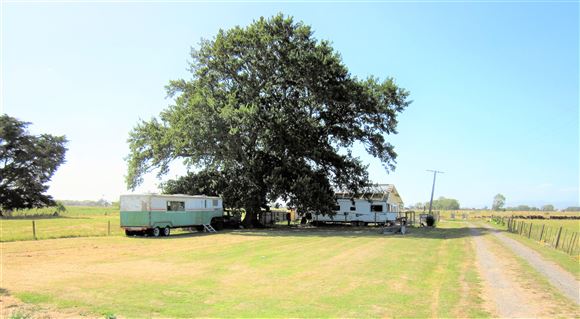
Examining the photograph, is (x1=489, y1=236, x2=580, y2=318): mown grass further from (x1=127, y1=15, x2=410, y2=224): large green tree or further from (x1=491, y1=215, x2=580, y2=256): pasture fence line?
(x1=127, y1=15, x2=410, y2=224): large green tree

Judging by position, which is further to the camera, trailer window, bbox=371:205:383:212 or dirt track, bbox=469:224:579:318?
trailer window, bbox=371:205:383:212

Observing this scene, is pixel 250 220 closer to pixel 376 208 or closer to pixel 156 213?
pixel 156 213

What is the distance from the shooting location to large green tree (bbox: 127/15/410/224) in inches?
1454

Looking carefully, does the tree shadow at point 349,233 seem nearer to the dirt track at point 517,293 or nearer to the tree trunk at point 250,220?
the tree trunk at point 250,220

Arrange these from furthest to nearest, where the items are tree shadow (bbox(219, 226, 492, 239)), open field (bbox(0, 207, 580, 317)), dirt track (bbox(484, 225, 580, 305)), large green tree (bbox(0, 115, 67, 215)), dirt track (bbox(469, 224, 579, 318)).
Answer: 1. large green tree (bbox(0, 115, 67, 215))
2. tree shadow (bbox(219, 226, 492, 239))
3. dirt track (bbox(484, 225, 580, 305))
4. dirt track (bbox(469, 224, 579, 318))
5. open field (bbox(0, 207, 580, 317))

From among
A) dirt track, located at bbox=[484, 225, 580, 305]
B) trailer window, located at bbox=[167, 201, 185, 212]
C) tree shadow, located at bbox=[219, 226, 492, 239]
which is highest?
trailer window, located at bbox=[167, 201, 185, 212]

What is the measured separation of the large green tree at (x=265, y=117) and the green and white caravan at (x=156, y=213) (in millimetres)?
5994

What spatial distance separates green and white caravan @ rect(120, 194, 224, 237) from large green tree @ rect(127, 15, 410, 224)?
5.99 metres

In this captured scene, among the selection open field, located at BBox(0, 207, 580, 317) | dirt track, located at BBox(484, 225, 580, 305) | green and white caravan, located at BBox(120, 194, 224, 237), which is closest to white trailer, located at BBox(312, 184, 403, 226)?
green and white caravan, located at BBox(120, 194, 224, 237)

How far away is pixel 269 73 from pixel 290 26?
445cm

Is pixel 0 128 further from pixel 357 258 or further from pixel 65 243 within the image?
pixel 357 258

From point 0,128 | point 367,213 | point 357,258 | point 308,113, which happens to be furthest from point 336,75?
point 0,128

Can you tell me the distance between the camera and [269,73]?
128ft

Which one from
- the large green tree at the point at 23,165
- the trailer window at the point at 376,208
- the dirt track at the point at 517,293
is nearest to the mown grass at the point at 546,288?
the dirt track at the point at 517,293
